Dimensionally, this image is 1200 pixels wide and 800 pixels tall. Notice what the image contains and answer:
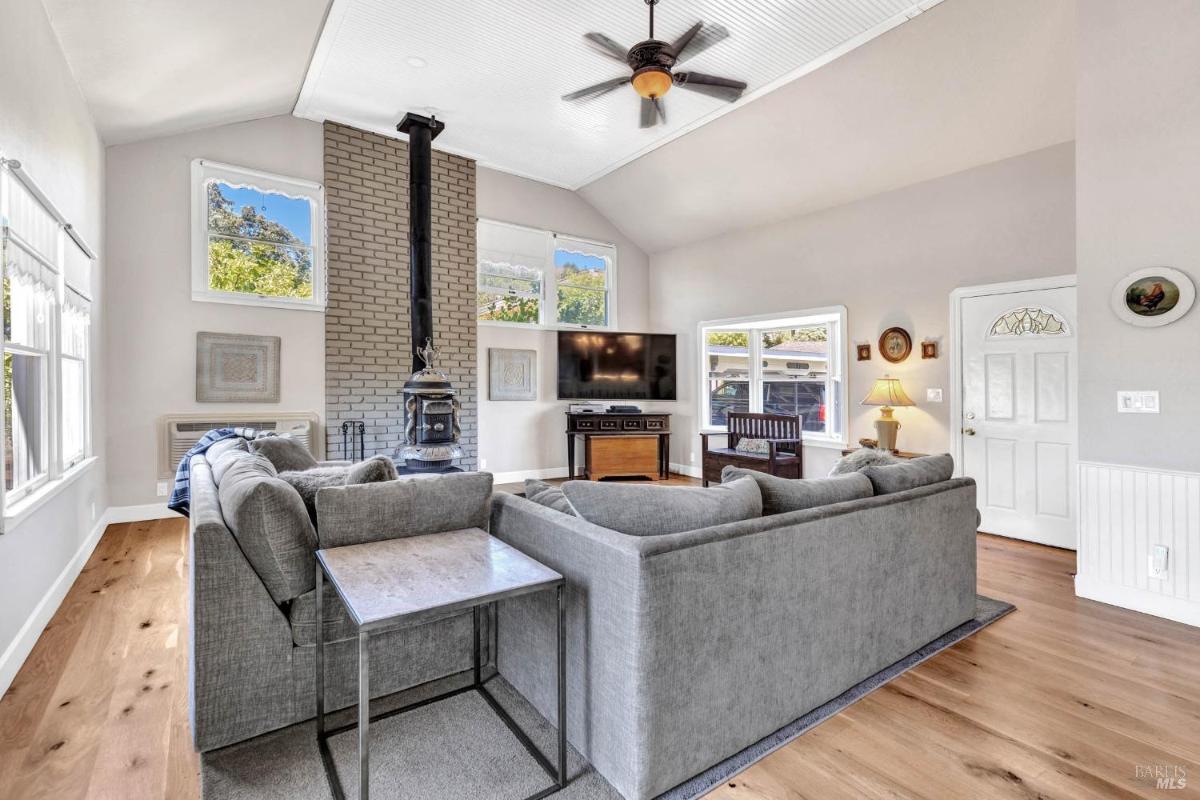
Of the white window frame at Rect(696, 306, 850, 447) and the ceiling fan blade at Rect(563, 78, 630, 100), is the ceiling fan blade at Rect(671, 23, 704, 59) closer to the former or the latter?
the ceiling fan blade at Rect(563, 78, 630, 100)

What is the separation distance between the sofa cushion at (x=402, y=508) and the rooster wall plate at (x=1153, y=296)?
3.26 metres

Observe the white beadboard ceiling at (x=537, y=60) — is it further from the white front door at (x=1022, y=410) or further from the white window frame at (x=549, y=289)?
the white front door at (x=1022, y=410)

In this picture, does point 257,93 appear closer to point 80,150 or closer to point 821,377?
point 80,150

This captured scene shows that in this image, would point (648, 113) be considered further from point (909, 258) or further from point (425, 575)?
point (425, 575)

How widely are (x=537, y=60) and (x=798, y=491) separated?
3871mm

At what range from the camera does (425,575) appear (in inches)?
60.8

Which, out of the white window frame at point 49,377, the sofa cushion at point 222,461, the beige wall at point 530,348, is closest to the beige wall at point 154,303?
the white window frame at point 49,377

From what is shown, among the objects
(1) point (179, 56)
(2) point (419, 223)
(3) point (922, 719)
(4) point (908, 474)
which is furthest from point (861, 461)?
(1) point (179, 56)

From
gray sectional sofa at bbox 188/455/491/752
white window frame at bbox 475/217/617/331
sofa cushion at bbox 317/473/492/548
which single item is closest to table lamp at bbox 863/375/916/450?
white window frame at bbox 475/217/617/331

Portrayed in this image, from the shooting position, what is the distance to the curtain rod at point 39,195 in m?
2.19

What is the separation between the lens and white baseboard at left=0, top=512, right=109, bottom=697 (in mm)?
2137

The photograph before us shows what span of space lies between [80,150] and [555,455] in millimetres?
4831

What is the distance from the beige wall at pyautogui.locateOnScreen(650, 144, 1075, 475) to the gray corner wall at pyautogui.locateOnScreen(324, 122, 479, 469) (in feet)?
9.51

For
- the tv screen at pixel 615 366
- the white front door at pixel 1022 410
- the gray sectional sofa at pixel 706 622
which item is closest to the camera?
the gray sectional sofa at pixel 706 622
